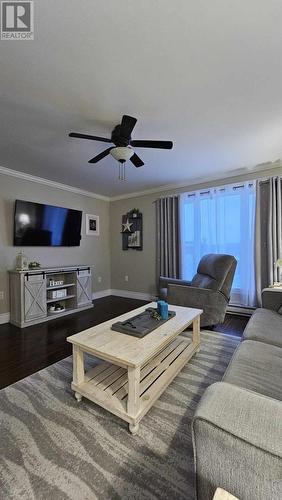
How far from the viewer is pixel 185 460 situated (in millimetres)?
1137

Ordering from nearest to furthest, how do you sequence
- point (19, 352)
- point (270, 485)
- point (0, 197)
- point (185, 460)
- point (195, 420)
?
point (270, 485), point (195, 420), point (185, 460), point (19, 352), point (0, 197)

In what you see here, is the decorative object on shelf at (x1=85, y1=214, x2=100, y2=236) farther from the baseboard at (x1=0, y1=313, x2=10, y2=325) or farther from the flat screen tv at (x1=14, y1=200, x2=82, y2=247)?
the baseboard at (x1=0, y1=313, x2=10, y2=325)

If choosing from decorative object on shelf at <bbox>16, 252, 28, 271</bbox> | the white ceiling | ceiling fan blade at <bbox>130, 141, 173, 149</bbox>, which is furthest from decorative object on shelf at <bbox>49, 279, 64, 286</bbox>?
ceiling fan blade at <bbox>130, 141, 173, 149</bbox>

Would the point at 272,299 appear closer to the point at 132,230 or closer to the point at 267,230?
the point at 267,230

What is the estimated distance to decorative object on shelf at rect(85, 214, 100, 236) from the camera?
465cm

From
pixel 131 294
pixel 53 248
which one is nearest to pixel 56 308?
pixel 53 248

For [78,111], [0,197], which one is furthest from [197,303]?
[0,197]

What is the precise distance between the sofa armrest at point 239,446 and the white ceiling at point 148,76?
182 centimetres

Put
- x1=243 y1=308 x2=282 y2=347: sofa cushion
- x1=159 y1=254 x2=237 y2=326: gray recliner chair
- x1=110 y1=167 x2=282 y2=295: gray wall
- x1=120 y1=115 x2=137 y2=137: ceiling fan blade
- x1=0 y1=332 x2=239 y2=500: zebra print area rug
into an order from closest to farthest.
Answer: x1=0 y1=332 x2=239 y2=500: zebra print area rug < x1=243 y1=308 x2=282 y2=347: sofa cushion < x1=120 y1=115 x2=137 y2=137: ceiling fan blade < x1=159 y1=254 x2=237 y2=326: gray recliner chair < x1=110 y1=167 x2=282 y2=295: gray wall

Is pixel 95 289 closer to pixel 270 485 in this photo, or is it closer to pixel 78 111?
pixel 78 111

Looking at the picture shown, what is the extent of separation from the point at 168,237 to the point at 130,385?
310 centimetres

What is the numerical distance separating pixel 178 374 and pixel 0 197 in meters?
3.33

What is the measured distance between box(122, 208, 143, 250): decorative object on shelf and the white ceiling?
6.22 ft

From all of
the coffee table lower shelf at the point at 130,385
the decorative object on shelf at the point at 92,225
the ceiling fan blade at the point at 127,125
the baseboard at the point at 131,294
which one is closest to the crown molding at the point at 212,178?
the decorative object on shelf at the point at 92,225
